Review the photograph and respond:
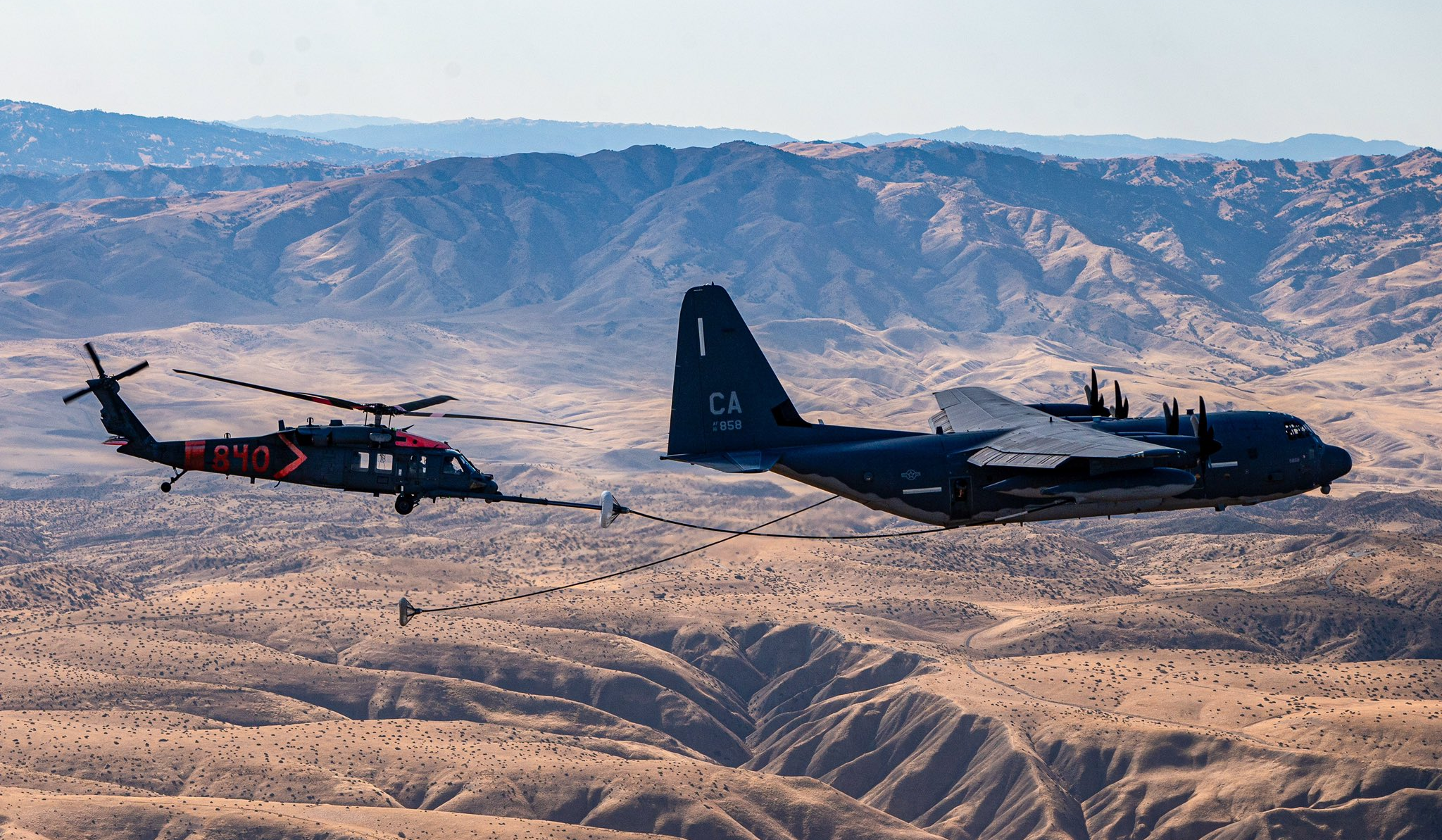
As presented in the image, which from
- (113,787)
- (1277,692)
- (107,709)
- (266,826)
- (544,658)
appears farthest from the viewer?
(544,658)

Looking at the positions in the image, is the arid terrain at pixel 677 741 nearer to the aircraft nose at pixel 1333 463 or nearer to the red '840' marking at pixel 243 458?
the red '840' marking at pixel 243 458

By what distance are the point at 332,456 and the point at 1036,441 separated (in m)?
27.3

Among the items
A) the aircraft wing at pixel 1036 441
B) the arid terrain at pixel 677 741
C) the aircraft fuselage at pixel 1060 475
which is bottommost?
the arid terrain at pixel 677 741

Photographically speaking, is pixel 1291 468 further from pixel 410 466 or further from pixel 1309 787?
pixel 1309 787

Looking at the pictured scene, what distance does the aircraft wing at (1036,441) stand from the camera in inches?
2021

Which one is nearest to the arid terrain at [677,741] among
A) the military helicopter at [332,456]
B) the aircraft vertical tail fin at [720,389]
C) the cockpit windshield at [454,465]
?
the military helicopter at [332,456]

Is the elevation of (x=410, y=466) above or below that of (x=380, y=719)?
above

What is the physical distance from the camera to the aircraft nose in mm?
59562

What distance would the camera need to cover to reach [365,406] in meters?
56.2

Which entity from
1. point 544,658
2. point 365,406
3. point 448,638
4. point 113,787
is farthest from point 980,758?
point 365,406

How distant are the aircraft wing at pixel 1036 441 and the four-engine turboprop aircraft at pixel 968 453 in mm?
142

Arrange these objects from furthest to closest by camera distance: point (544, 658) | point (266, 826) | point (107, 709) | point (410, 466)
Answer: point (544, 658) → point (107, 709) → point (266, 826) → point (410, 466)

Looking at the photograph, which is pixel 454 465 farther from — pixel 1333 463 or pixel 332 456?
pixel 1333 463

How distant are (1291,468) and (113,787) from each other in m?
117
